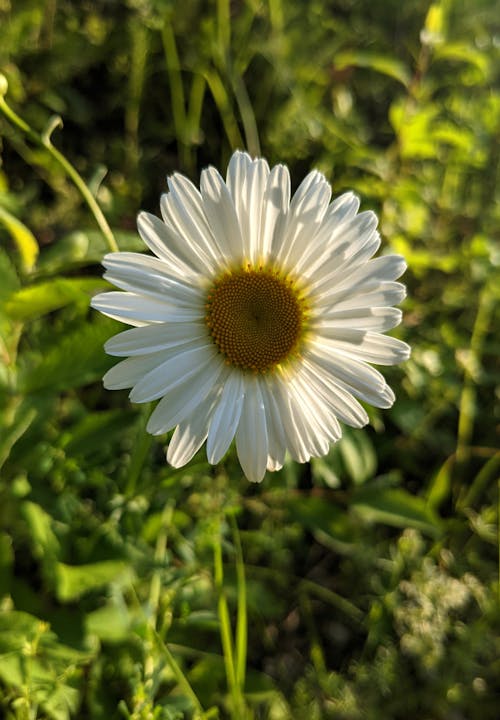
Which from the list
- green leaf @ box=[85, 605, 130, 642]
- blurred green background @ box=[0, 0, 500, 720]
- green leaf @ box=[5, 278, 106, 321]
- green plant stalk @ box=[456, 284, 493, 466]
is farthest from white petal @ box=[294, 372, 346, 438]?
green plant stalk @ box=[456, 284, 493, 466]

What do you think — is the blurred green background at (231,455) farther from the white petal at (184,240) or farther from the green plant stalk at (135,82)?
the white petal at (184,240)

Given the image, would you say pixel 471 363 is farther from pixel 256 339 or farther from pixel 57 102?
pixel 57 102

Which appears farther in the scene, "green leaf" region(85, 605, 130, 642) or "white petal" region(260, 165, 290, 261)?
"green leaf" region(85, 605, 130, 642)

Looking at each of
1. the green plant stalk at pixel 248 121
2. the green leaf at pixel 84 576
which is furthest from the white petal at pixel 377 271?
the green plant stalk at pixel 248 121

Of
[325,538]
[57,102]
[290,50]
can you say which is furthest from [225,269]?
[290,50]

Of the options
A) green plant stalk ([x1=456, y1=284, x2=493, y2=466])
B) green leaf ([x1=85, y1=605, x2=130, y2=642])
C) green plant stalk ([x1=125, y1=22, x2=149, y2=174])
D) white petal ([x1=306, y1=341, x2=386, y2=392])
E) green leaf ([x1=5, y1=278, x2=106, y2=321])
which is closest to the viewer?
white petal ([x1=306, y1=341, x2=386, y2=392])

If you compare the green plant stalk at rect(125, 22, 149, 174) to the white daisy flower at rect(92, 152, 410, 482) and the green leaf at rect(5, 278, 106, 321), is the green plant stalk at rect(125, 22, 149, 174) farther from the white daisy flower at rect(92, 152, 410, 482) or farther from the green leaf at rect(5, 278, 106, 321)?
the white daisy flower at rect(92, 152, 410, 482)

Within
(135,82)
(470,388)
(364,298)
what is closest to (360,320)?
(364,298)

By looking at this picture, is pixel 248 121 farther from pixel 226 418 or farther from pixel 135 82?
pixel 226 418
